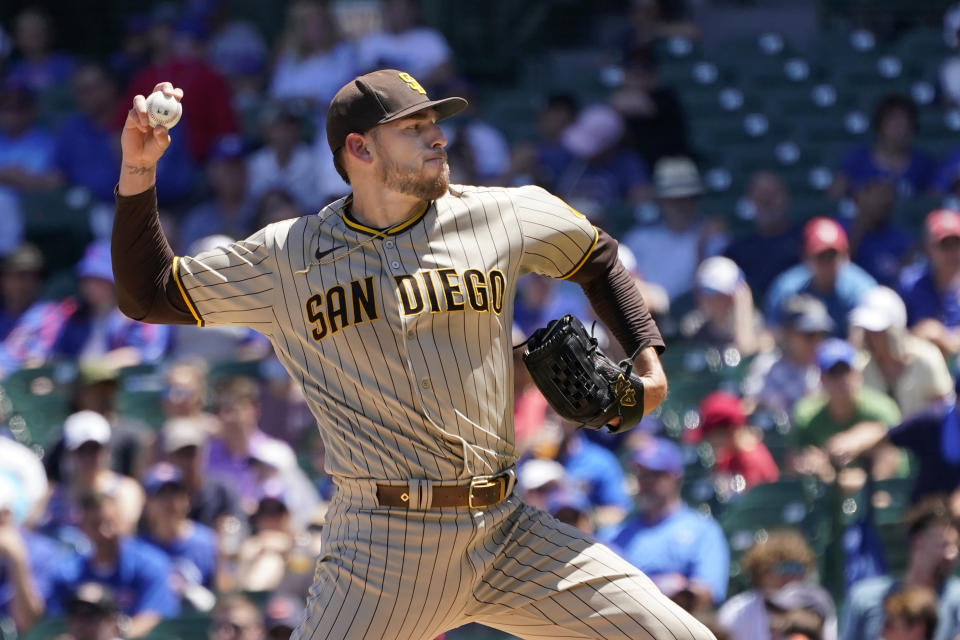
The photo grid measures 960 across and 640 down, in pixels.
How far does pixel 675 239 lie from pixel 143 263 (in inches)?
221

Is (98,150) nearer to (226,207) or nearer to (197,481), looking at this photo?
(226,207)

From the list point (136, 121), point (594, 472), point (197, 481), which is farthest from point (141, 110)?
point (197, 481)

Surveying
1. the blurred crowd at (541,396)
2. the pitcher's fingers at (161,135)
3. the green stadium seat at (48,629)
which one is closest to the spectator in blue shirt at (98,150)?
the blurred crowd at (541,396)

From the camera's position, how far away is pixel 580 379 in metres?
3.81

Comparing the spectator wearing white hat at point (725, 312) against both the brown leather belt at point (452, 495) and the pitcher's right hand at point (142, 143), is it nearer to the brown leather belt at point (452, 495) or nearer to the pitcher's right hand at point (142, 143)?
the brown leather belt at point (452, 495)

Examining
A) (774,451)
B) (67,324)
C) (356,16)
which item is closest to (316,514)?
(774,451)

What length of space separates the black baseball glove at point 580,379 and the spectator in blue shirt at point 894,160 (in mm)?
5923

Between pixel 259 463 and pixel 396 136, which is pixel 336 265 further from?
pixel 259 463

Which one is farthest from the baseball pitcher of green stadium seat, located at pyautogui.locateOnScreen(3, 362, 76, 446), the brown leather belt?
green stadium seat, located at pyautogui.locateOnScreen(3, 362, 76, 446)

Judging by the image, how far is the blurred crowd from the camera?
6.33 m

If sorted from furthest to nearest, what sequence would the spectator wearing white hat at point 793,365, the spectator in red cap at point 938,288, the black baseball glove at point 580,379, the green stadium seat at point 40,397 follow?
1. the green stadium seat at point 40,397
2. the spectator in red cap at point 938,288
3. the spectator wearing white hat at point 793,365
4. the black baseball glove at point 580,379

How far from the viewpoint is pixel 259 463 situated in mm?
7312

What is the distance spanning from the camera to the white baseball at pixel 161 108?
11.6 ft

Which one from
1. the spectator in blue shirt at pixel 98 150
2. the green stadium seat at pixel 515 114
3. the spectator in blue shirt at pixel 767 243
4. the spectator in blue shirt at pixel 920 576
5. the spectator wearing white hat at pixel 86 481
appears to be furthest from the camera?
the green stadium seat at pixel 515 114
